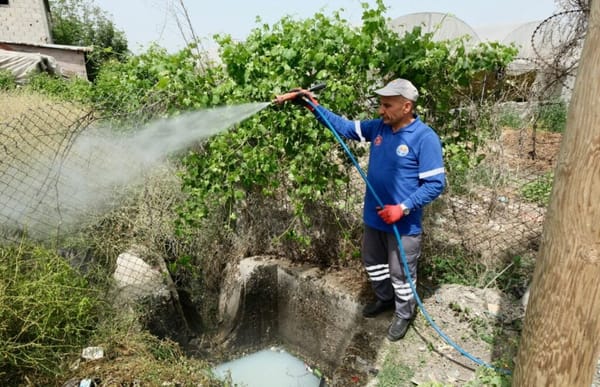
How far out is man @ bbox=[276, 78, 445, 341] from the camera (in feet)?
8.82

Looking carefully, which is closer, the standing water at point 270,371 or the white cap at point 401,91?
the white cap at point 401,91

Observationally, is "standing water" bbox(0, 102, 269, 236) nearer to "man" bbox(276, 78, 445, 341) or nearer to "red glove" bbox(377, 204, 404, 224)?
"man" bbox(276, 78, 445, 341)

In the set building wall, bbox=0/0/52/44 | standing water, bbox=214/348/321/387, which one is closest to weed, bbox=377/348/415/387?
standing water, bbox=214/348/321/387

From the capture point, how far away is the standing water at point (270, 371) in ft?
13.1

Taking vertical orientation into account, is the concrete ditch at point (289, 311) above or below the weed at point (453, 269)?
below

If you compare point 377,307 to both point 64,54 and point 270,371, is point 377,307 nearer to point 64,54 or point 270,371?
point 270,371

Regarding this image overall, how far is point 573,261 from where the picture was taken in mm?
1614

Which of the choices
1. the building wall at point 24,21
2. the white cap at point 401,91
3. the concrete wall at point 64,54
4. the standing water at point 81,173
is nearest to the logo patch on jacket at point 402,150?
the white cap at point 401,91

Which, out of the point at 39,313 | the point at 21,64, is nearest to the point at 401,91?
the point at 39,313

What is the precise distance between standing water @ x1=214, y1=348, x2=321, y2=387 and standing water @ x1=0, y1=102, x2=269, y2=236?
2.28 meters

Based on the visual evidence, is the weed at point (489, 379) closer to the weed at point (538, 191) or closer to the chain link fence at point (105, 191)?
the chain link fence at point (105, 191)

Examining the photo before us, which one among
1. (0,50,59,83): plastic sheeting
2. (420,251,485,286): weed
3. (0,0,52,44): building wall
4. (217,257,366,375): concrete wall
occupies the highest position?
(0,0,52,44): building wall

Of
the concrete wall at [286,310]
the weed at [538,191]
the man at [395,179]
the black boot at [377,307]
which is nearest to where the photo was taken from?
the man at [395,179]

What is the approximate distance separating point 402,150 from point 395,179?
0.22m
